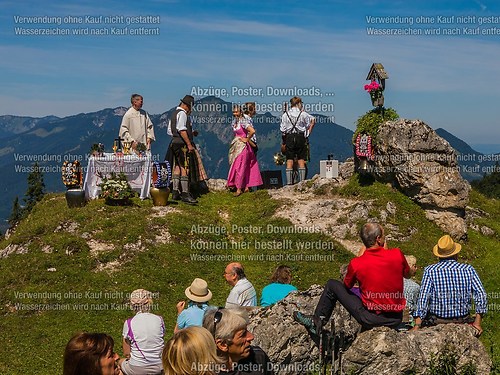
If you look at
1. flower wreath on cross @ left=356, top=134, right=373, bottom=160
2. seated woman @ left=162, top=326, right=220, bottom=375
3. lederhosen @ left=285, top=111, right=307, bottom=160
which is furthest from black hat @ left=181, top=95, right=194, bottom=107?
seated woman @ left=162, top=326, right=220, bottom=375

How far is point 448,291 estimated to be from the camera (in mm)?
10719

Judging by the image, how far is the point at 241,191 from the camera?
26.6 meters

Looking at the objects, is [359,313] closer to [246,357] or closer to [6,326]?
[246,357]

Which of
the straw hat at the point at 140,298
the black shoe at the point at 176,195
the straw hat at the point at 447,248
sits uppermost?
the black shoe at the point at 176,195

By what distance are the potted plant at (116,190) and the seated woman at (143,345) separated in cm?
1329

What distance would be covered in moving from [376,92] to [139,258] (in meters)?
10.9

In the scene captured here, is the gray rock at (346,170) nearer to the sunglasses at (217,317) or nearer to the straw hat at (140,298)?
the straw hat at (140,298)

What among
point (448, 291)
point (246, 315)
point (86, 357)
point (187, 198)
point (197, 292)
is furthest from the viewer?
point (187, 198)

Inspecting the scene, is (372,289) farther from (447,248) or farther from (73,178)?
(73,178)

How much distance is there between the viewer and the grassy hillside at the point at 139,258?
15.8 metres

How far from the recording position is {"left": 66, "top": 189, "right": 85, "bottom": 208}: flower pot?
22906mm

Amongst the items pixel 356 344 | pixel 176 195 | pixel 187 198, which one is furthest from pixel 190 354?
pixel 176 195

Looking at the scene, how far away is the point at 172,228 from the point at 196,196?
433 cm

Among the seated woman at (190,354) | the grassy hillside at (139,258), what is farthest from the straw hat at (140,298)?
the grassy hillside at (139,258)
